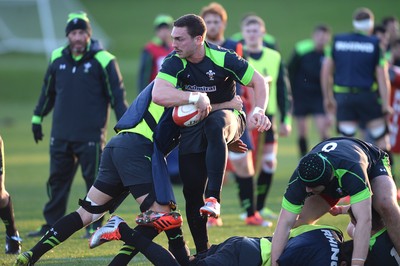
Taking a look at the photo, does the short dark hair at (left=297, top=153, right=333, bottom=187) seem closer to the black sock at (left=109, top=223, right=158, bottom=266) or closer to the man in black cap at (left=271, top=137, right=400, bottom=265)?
the man in black cap at (left=271, top=137, right=400, bottom=265)

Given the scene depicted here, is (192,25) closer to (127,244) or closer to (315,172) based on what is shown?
(315,172)

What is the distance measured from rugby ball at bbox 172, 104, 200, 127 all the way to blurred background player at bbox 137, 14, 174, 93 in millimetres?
6692

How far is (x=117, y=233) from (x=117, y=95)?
2.91 metres

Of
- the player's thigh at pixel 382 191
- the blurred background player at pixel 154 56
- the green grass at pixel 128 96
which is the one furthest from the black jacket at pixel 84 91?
the blurred background player at pixel 154 56

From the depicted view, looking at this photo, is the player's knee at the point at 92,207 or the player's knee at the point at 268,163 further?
the player's knee at the point at 268,163

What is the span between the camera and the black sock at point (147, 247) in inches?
274

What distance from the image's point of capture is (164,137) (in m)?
7.52

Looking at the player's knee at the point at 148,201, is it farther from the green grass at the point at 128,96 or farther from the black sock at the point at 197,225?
the green grass at the point at 128,96

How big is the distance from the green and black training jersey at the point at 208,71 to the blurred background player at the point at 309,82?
32.4 ft

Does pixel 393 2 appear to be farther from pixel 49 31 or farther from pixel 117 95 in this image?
pixel 117 95

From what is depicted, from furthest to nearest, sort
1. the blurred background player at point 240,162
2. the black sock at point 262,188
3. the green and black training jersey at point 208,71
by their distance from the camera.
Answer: the black sock at point 262,188 < the blurred background player at point 240,162 < the green and black training jersey at point 208,71

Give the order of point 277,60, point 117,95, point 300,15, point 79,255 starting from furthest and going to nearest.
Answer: point 300,15
point 277,60
point 117,95
point 79,255

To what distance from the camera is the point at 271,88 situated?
38.9 feet

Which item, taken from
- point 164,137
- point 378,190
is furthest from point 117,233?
point 378,190
